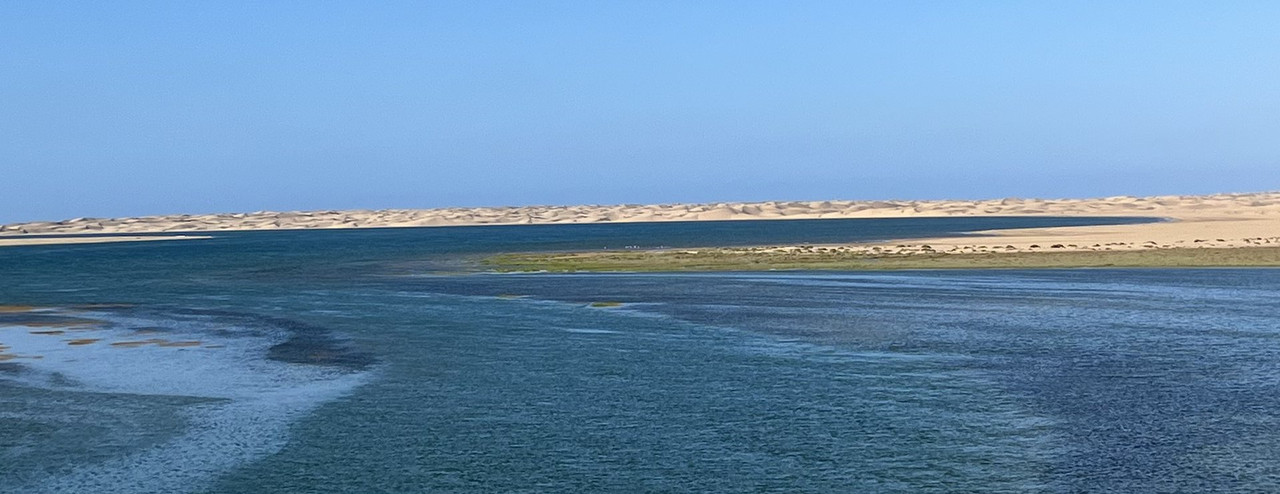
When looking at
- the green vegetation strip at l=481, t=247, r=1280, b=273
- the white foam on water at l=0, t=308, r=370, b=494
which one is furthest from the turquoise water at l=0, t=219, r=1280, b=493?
the green vegetation strip at l=481, t=247, r=1280, b=273

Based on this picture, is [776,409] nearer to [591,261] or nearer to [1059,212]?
[591,261]

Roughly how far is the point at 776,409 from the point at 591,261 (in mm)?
42645

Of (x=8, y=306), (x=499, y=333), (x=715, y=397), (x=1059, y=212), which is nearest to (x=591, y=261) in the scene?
(x=8, y=306)

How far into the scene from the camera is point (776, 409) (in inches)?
671

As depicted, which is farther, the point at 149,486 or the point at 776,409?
the point at 776,409

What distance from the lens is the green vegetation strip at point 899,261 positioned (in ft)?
153

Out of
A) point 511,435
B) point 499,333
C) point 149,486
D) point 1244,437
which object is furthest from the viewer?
point 499,333

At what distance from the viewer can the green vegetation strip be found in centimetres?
4678

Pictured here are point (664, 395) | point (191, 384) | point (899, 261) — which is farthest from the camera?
point (899, 261)

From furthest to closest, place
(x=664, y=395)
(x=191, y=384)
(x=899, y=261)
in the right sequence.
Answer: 1. (x=899, y=261)
2. (x=191, y=384)
3. (x=664, y=395)

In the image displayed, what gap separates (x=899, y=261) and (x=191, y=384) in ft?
115

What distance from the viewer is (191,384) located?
20.4m

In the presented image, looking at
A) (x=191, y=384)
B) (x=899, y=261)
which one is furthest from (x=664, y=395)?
(x=899, y=261)

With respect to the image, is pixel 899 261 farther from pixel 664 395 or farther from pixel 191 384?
pixel 191 384
